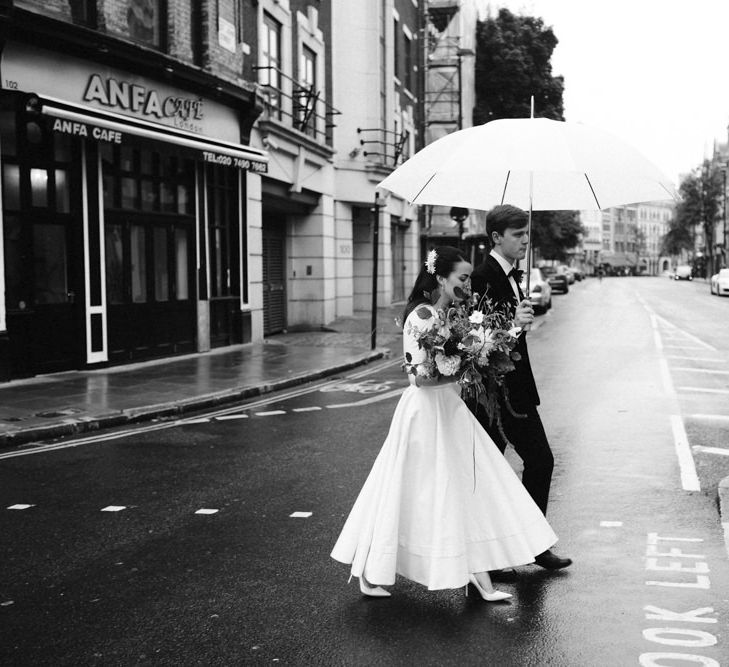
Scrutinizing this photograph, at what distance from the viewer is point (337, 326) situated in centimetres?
2398

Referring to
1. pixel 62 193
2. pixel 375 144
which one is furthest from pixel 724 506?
pixel 375 144

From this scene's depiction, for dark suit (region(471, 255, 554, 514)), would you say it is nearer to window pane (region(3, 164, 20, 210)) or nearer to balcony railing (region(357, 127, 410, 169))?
window pane (region(3, 164, 20, 210))

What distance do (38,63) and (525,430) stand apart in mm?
10855

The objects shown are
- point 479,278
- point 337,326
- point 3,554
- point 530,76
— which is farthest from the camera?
point 530,76

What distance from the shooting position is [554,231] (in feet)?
195

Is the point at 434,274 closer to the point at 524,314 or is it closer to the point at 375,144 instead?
the point at 524,314

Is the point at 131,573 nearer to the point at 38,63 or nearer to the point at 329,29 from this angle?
the point at 38,63

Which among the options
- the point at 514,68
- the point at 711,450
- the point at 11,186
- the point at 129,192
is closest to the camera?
the point at 711,450

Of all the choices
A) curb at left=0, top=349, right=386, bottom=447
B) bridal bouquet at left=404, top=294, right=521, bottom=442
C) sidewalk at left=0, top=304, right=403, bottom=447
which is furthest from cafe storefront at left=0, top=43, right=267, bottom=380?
bridal bouquet at left=404, top=294, right=521, bottom=442

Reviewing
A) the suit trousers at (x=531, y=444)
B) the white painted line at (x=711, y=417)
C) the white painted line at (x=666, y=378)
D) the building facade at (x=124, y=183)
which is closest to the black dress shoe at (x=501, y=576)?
the suit trousers at (x=531, y=444)

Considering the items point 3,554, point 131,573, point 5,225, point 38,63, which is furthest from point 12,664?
point 38,63

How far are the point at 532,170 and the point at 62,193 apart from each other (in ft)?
35.2

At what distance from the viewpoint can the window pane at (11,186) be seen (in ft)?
42.1

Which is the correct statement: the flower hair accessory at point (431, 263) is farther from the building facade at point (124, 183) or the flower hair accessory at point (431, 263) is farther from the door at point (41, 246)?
the door at point (41, 246)
